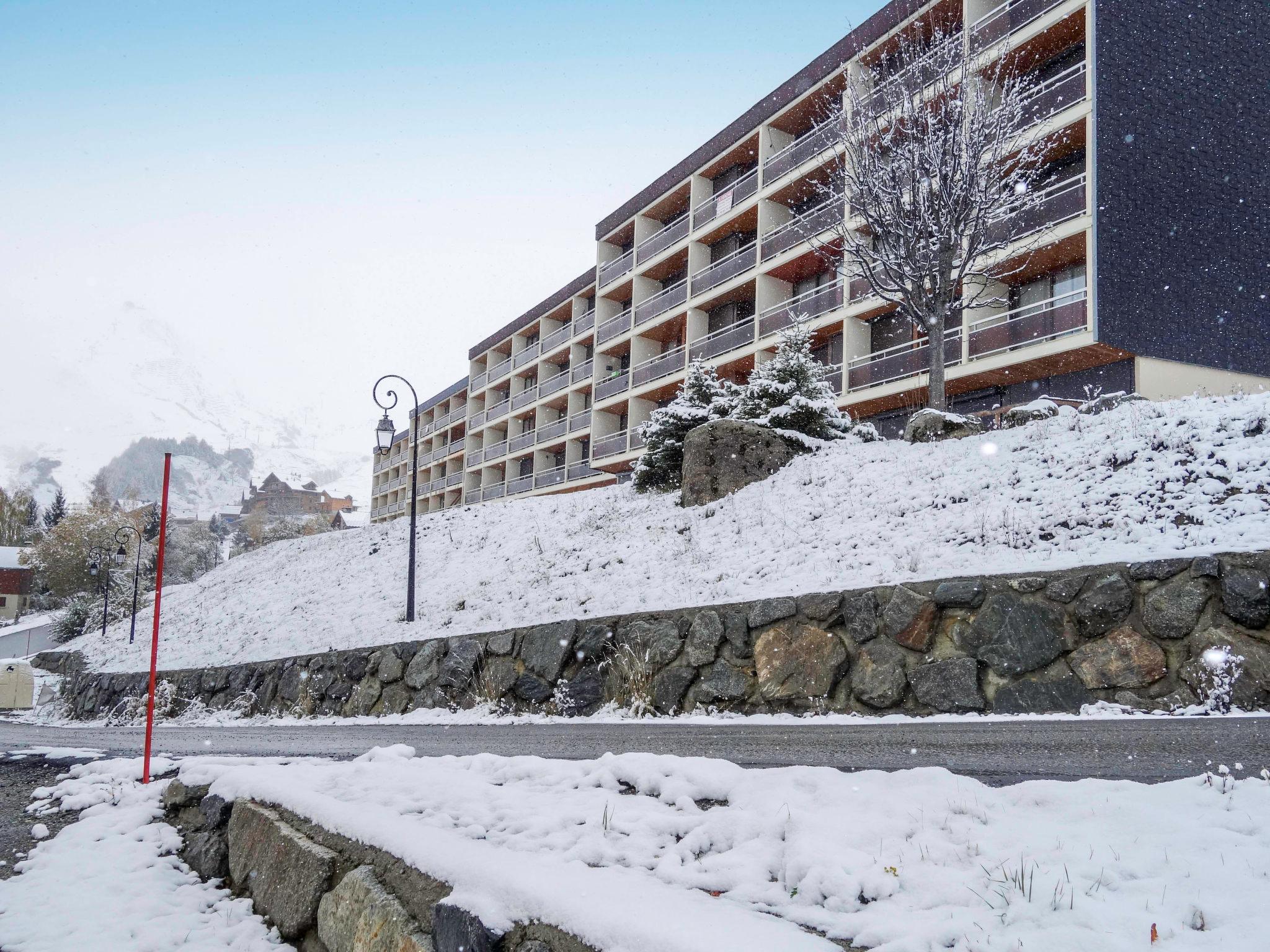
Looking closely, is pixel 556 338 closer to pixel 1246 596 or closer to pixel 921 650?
pixel 921 650

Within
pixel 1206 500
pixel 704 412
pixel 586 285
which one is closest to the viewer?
pixel 1206 500

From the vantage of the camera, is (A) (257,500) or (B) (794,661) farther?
(A) (257,500)

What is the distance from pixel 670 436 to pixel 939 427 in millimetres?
5467

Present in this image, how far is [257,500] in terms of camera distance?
440 ft

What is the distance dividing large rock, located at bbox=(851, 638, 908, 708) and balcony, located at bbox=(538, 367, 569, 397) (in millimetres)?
33206

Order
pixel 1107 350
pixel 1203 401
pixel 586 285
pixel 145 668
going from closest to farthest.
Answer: pixel 1203 401
pixel 1107 350
pixel 145 668
pixel 586 285

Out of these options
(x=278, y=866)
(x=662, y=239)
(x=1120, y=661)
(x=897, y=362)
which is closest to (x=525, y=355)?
(x=662, y=239)

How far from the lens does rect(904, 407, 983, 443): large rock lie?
11852 millimetres

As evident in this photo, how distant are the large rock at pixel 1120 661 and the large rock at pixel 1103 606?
0.08 meters

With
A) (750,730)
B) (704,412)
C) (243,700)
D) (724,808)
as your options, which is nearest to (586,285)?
(704,412)

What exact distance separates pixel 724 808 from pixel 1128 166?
66.0ft

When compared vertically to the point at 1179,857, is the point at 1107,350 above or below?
above

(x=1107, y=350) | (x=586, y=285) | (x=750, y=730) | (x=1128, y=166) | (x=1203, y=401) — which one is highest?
(x=586, y=285)

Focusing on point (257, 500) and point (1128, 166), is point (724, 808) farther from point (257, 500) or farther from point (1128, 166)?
point (257, 500)
